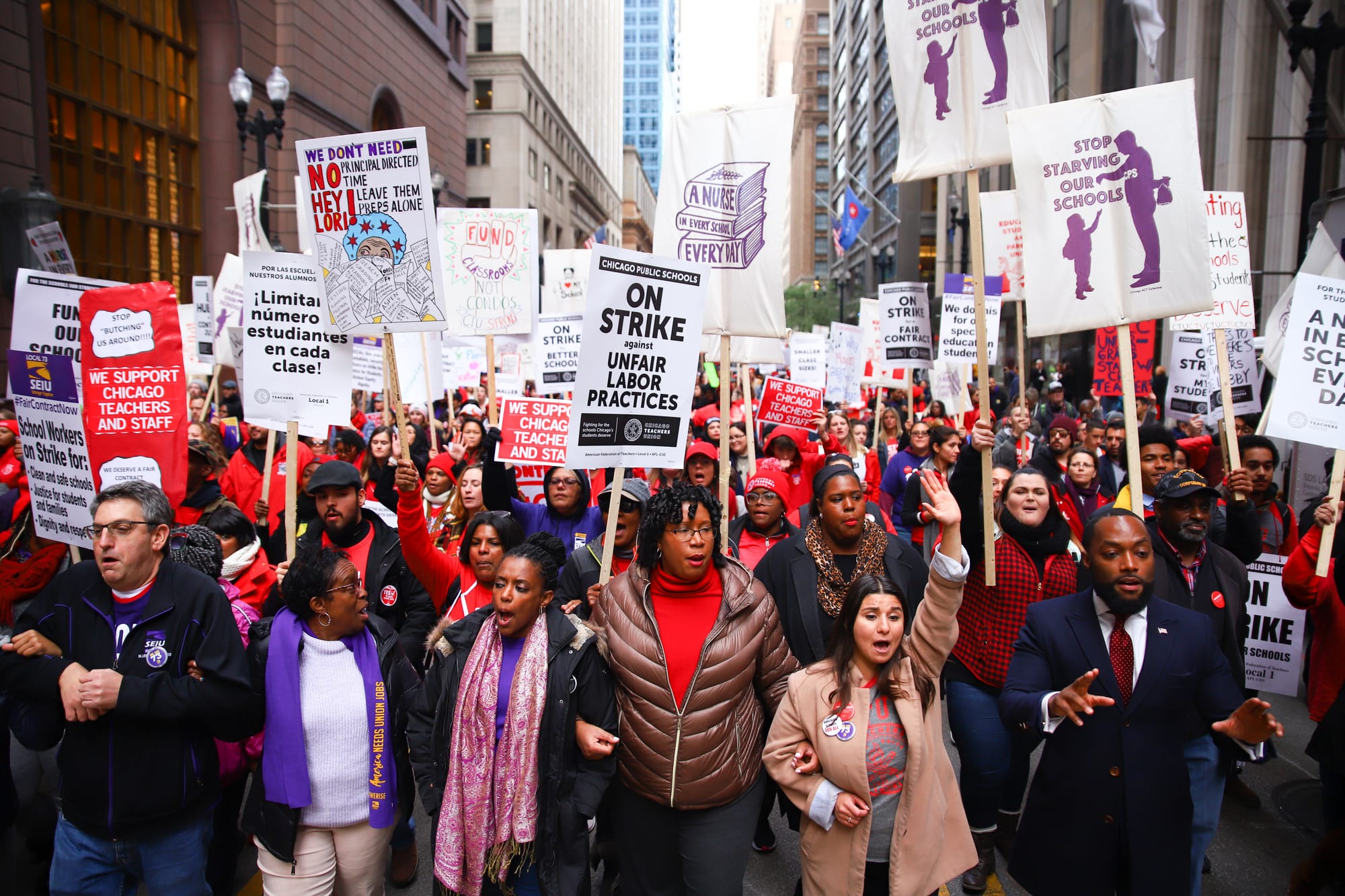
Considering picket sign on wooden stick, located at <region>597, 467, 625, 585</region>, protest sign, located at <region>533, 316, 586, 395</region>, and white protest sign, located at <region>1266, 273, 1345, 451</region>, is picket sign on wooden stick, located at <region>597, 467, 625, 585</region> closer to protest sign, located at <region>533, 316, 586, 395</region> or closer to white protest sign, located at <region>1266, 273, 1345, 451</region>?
white protest sign, located at <region>1266, 273, 1345, 451</region>

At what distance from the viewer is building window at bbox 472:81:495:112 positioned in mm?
57719

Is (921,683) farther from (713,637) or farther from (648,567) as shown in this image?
(648,567)

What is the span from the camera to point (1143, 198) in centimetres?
469

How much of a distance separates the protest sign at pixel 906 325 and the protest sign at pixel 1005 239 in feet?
4.54

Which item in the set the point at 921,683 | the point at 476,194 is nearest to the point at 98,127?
the point at 921,683

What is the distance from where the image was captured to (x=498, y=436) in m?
7.08

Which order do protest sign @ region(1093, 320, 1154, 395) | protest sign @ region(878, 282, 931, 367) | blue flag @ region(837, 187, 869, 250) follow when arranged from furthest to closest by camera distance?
blue flag @ region(837, 187, 869, 250)
protest sign @ region(1093, 320, 1154, 395)
protest sign @ region(878, 282, 931, 367)

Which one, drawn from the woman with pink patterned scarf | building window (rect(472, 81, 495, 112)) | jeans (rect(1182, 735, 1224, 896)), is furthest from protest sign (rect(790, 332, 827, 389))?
building window (rect(472, 81, 495, 112))

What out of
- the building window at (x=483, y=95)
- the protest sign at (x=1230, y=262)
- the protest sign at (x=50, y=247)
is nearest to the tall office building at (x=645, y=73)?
the building window at (x=483, y=95)

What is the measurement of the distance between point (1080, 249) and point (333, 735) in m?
4.37

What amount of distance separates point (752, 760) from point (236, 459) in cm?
596

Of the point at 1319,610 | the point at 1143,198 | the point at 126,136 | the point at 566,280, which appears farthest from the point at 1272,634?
the point at 126,136

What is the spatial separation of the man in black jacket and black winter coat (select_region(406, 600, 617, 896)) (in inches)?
26.8

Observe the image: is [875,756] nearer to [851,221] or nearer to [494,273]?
[494,273]
